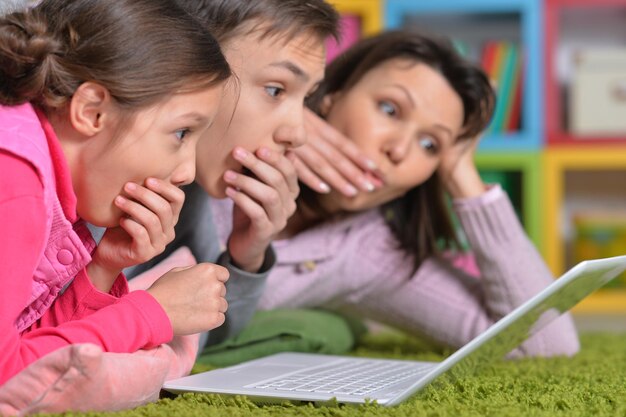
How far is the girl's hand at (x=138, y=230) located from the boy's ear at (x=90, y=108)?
0.07m

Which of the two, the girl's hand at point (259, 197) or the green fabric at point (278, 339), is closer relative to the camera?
the girl's hand at point (259, 197)

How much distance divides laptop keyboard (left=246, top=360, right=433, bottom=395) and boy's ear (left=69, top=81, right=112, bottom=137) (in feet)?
1.06

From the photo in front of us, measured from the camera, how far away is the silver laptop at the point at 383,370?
94 cm

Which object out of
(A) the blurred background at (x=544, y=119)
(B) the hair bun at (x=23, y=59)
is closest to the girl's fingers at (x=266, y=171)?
(B) the hair bun at (x=23, y=59)

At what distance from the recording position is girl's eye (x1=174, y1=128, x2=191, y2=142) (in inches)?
38.5

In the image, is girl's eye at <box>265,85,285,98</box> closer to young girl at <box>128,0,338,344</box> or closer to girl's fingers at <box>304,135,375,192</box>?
young girl at <box>128,0,338,344</box>

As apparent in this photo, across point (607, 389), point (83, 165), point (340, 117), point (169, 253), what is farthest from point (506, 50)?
point (83, 165)

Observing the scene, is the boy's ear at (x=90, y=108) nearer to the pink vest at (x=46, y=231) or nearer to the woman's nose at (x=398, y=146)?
the pink vest at (x=46, y=231)

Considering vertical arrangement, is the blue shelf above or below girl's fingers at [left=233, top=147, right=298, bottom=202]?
below

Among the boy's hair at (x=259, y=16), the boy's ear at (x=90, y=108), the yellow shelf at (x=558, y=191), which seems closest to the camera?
the boy's ear at (x=90, y=108)

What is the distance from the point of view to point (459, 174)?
5.41 feet

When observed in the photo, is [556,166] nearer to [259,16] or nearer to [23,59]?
[259,16]

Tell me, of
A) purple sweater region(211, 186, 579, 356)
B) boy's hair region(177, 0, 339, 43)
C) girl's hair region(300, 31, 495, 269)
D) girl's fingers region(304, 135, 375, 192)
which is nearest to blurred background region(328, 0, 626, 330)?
girl's hair region(300, 31, 495, 269)

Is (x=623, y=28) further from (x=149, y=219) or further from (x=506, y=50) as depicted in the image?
(x=149, y=219)
